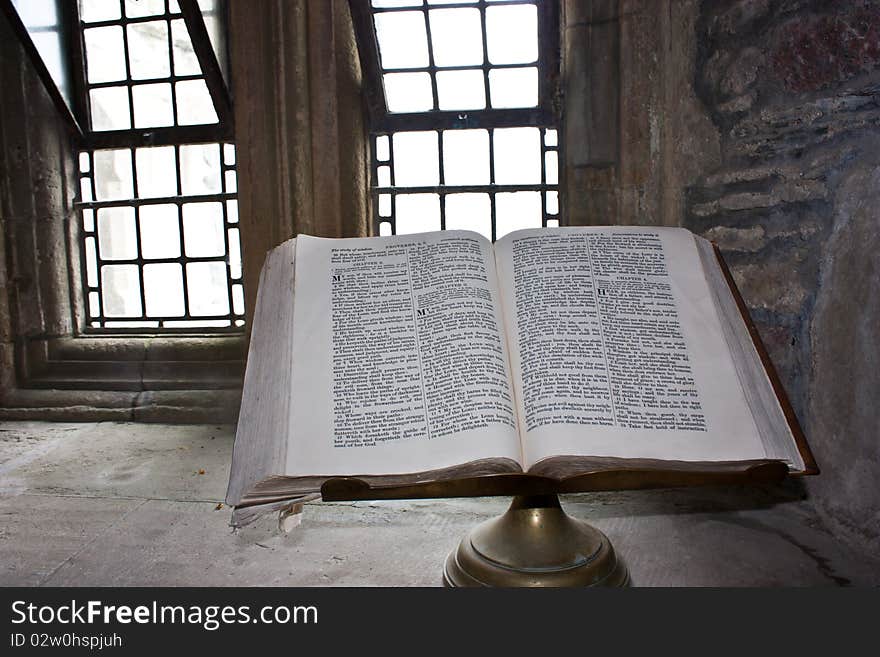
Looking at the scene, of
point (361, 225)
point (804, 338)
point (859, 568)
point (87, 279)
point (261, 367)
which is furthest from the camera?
point (87, 279)

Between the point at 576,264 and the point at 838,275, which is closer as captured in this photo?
the point at 576,264

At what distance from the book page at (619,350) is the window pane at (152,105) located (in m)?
2.28

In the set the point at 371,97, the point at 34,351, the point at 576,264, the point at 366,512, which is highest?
the point at 371,97

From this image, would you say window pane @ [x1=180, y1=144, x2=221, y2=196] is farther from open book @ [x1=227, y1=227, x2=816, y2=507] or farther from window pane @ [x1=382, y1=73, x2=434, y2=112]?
open book @ [x1=227, y1=227, x2=816, y2=507]

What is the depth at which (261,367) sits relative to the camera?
83 centimetres

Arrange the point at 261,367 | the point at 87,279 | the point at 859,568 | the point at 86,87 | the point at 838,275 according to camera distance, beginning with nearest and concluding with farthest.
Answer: the point at 261,367
the point at 859,568
the point at 838,275
the point at 86,87
the point at 87,279

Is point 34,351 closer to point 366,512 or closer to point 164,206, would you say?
point 164,206

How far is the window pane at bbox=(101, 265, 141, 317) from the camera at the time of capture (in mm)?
2824

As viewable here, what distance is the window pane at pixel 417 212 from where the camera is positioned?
251 cm

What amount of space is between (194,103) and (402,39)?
3.17 feet

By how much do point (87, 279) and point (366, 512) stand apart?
214 centimetres

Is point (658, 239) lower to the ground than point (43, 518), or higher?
higher

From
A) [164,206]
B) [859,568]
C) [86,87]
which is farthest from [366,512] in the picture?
[86,87]

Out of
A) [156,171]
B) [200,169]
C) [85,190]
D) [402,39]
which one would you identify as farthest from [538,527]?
[85,190]
